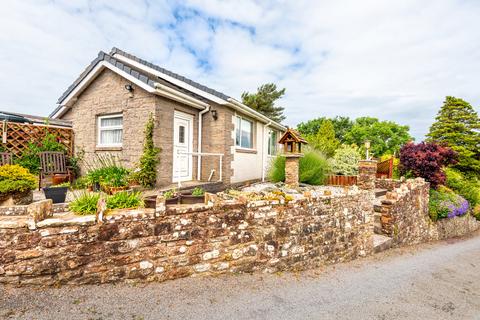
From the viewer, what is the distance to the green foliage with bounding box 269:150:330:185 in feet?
29.1

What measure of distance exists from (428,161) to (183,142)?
11060mm

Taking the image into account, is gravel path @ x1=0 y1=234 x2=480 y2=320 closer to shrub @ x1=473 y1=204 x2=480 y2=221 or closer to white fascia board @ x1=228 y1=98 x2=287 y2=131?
white fascia board @ x1=228 y1=98 x2=287 y2=131

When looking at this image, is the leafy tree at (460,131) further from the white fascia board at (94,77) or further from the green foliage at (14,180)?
the green foliage at (14,180)

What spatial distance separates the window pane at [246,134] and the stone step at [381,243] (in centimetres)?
610

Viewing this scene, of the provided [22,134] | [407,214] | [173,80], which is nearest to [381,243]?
[407,214]

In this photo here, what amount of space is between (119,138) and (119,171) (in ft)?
5.04

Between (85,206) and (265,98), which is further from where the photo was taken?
(265,98)

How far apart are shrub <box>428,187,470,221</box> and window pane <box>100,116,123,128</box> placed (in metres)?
13.1

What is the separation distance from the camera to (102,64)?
7910 mm

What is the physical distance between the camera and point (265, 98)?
27219 mm

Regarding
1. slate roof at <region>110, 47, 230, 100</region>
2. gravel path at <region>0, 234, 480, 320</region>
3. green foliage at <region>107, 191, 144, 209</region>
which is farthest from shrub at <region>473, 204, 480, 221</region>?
green foliage at <region>107, 191, 144, 209</region>

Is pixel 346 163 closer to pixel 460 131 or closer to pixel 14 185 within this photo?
pixel 14 185

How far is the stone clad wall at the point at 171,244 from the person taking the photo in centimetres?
266

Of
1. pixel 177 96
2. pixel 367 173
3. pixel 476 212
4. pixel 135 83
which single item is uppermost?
pixel 135 83
